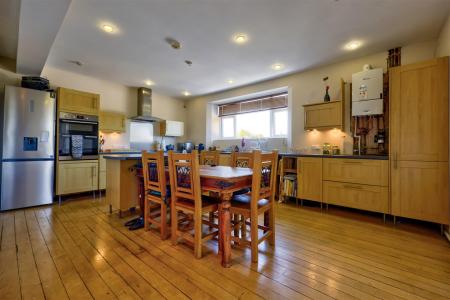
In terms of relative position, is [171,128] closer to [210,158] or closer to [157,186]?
[210,158]

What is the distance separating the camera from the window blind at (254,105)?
14.8 feet

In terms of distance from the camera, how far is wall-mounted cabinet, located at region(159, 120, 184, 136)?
5473 mm

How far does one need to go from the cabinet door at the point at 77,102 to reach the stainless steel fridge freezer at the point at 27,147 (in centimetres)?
15

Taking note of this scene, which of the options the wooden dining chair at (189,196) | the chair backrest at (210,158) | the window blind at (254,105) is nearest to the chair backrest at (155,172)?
the wooden dining chair at (189,196)

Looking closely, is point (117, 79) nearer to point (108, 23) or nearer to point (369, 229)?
point (108, 23)

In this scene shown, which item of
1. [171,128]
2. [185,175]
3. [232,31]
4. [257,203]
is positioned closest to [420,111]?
[257,203]

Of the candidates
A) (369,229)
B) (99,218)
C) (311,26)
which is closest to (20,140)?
(99,218)

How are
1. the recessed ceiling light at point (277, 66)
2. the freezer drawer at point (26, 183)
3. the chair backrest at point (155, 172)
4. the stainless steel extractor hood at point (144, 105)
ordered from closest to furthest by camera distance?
the chair backrest at point (155, 172), the freezer drawer at point (26, 183), the recessed ceiling light at point (277, 66), the stainless steel extractor hood at point (144, 105)

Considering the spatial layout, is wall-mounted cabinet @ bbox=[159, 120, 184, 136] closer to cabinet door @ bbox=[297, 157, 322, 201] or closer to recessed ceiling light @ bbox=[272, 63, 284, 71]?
recessed ceiling light @ bbox=[272, 63, 284, 71]

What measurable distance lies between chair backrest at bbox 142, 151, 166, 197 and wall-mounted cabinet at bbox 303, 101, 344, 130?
110 inches

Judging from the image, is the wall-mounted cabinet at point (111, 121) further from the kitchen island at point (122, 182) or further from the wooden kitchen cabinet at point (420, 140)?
the wooden kitchen cabinet at point (420, 140)

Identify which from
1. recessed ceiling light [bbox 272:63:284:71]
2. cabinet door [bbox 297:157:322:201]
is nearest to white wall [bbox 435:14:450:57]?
cabinet door [bbox 297:157:322:201]

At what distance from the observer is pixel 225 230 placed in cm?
167

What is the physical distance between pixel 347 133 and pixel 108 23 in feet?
12.7
